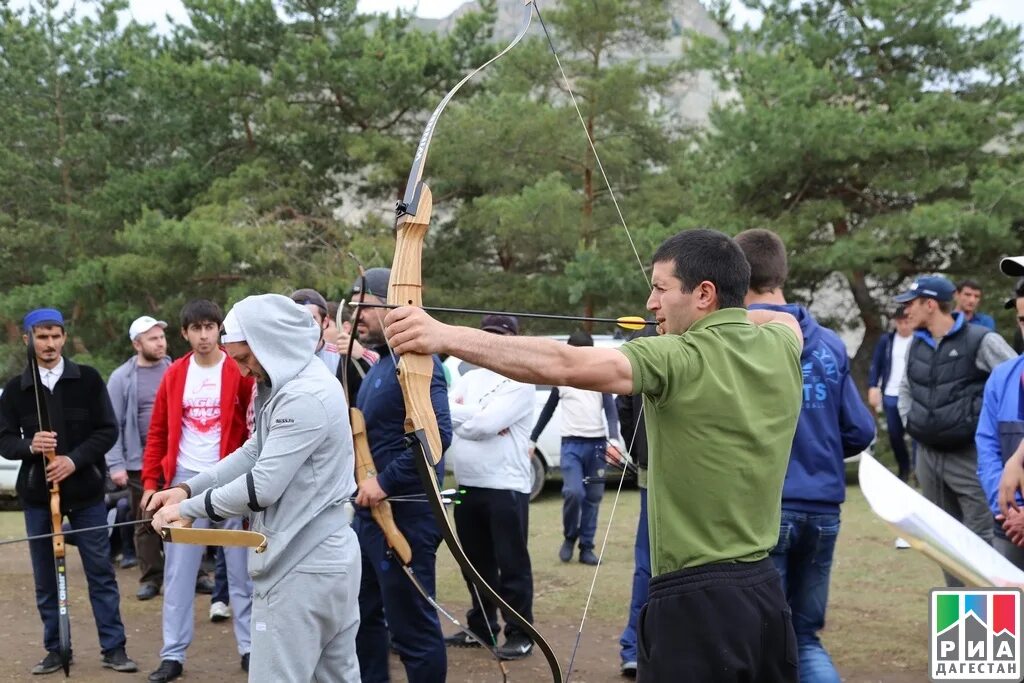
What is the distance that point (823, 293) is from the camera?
716 inches

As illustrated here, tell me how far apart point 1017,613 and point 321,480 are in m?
2.20

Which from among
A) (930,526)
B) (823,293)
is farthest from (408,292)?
(823,293)

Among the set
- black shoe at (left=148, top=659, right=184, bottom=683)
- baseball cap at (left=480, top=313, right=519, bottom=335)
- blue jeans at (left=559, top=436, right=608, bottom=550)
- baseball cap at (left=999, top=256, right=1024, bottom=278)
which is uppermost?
baseball cap at (left=999, top=256, right=1024, bottom=278)

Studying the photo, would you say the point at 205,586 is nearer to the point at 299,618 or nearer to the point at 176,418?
the point at 176,418

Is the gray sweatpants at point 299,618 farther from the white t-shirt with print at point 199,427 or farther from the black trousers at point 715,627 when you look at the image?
the white t-shirt with print at point 199,427

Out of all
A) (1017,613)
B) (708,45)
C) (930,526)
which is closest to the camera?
(930,526)

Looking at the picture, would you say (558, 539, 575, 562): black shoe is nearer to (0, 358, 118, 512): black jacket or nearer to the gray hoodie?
(0, 358, 118, 512): black jacket

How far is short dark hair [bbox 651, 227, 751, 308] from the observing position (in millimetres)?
2865

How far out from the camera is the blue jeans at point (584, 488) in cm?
852

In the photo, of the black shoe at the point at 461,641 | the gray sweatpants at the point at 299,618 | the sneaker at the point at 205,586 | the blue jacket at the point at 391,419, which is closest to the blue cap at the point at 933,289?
the blue jacket at the point at 391,419

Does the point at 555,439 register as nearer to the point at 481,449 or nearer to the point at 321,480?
the point at 481,449

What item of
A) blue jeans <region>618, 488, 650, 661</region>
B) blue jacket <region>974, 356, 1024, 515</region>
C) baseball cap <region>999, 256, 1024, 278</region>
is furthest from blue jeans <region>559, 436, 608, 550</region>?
baseball cap <region>999, 256, 1024, 278</region>

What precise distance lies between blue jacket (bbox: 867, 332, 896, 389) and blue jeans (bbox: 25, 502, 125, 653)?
22.1 ft

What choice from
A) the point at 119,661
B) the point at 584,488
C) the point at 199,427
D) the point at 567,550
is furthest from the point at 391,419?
the point at 567,550
